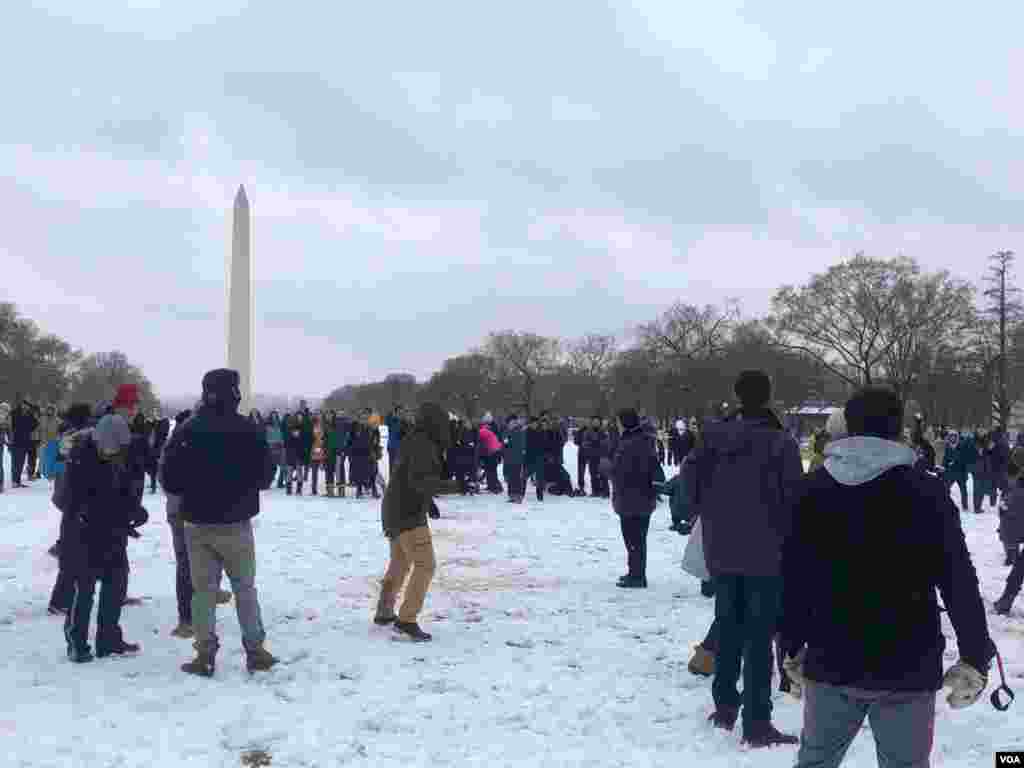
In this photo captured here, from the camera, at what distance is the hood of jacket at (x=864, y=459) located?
281 centimetres

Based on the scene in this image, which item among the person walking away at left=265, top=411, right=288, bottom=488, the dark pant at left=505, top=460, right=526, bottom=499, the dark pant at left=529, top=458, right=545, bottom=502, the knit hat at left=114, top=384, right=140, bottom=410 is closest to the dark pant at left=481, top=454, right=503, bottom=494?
the dark pant at left=529, top=458, right=545, bottom=502

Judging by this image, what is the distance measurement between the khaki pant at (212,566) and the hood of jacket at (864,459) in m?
3.90

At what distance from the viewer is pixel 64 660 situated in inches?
233

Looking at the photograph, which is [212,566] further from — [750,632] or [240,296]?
[240,296]

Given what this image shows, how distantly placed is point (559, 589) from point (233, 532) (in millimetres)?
3876

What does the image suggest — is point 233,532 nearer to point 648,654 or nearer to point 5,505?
point 648,654

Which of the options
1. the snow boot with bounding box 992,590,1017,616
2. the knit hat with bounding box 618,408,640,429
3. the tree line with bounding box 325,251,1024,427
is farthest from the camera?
the tree line with bounding box 325,251,1024,427

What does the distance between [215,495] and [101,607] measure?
1.39 metres

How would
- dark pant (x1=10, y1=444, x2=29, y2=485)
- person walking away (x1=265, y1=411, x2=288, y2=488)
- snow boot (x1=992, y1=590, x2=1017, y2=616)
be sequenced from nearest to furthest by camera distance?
snow boot (x1=992, y1=590, x2=1017, y2=616)
dark pant (x1=10, y1=444, x2=29, y2=485)
person walking away (x1=265, y1=411, x2=288, y2=488)

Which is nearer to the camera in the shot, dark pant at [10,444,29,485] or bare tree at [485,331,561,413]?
dark pant at [10,444,29,485]

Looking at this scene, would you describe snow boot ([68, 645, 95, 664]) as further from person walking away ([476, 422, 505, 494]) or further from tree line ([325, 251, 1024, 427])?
tree line ([325, 251, 1024, 427])

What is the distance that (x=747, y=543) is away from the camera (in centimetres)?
462

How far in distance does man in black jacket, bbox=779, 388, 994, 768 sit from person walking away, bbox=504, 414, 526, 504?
552 inches

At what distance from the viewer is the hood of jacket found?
111 inches
